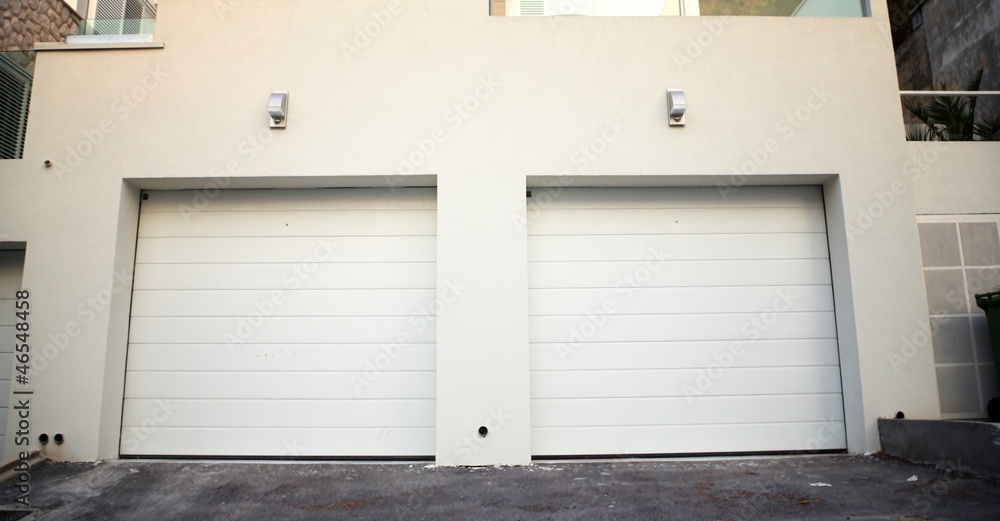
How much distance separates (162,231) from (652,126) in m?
4.49

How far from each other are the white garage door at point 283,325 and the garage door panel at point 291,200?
0.01 m

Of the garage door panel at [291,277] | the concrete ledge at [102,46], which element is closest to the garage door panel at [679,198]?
the garage door panel at [291,277]

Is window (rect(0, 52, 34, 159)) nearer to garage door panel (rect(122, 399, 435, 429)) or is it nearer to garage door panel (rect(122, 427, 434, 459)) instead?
garage door panel (rect(122, 399, 435, 429))

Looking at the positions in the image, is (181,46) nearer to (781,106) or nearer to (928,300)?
(781,106)

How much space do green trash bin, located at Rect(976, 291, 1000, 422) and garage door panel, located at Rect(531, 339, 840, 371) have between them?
3.57 feet

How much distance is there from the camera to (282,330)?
469 cm

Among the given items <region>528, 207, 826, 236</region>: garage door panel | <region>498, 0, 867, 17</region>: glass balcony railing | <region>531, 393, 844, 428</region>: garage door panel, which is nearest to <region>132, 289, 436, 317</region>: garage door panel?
<region>528, 207, 826, 236</region>: garage door panel

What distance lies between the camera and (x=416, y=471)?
418 centimetres

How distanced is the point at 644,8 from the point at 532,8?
1.03 metres
